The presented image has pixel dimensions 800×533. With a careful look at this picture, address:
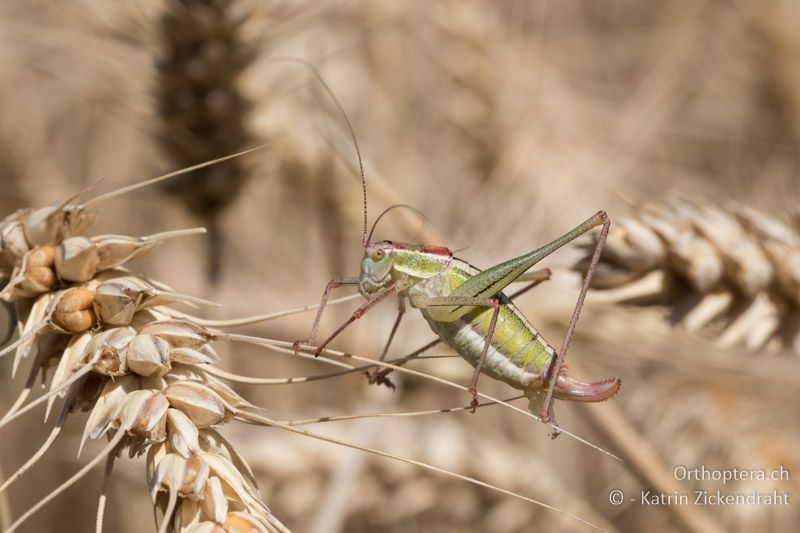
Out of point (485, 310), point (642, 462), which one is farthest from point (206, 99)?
point (642, 462)

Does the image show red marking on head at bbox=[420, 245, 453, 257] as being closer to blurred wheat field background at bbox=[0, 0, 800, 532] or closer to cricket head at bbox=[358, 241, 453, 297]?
cricket head at bbox=[358, 241, 453, 297]

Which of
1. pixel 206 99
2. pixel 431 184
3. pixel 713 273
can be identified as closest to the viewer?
pixel 713 273

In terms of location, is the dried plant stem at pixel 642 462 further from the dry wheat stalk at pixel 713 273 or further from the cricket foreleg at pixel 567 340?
the cricket foreleg at pixel 567 340

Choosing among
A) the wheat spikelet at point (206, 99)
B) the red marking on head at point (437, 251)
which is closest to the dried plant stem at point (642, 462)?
the red marking on head at point (437, 251)

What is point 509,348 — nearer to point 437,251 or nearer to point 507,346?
point 507,346

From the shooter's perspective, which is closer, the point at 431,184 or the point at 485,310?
the point at 485,310

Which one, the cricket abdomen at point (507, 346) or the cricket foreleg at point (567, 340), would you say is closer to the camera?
the cricket foreleg at point (567, 340)
